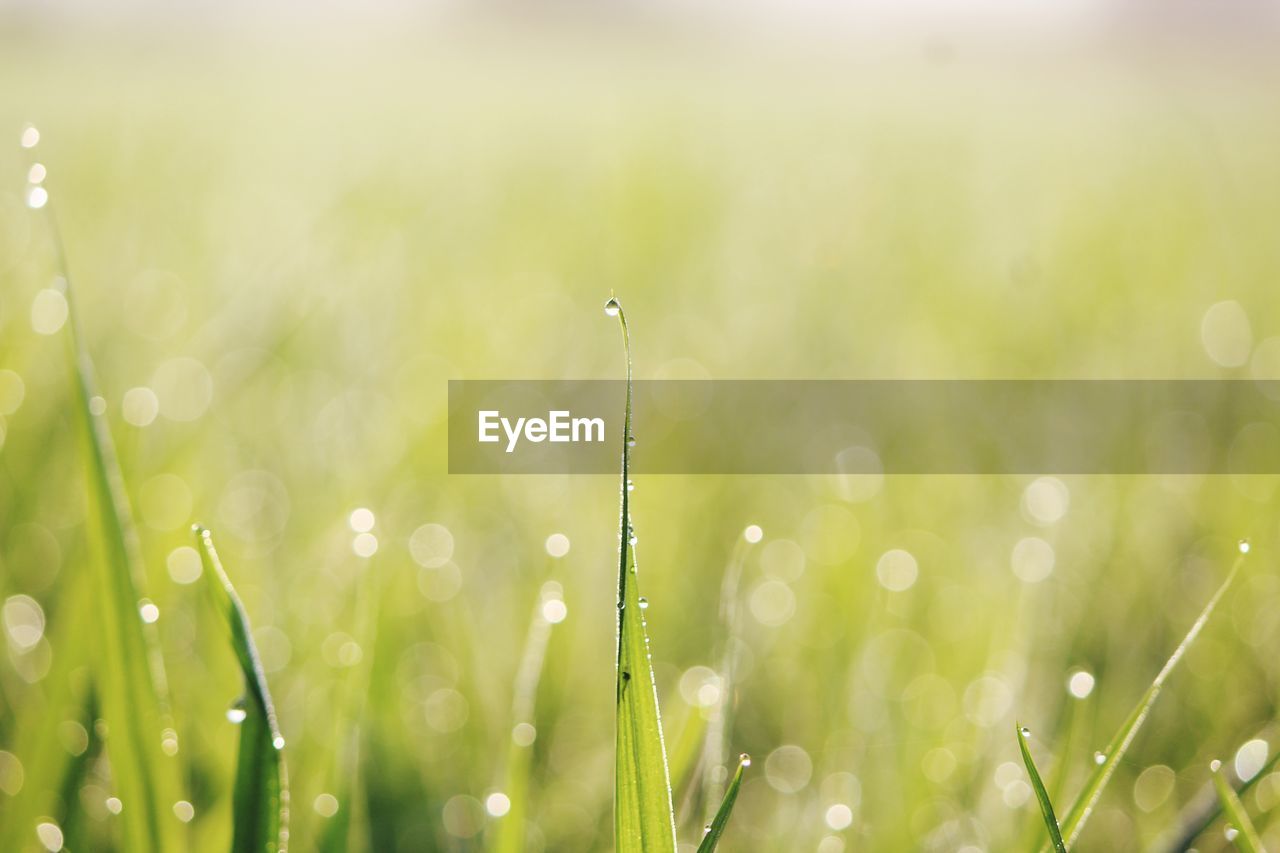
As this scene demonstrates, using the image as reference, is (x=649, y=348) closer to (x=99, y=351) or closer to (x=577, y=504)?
(x=577, y=504)

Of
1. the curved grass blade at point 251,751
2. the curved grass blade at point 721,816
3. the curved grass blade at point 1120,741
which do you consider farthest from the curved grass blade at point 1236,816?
the curved grass blade at point 251,751

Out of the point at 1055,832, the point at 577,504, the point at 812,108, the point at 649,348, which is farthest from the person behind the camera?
the point at 812,108

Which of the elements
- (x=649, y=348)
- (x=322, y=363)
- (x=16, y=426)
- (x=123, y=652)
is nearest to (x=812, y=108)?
(x=649, y=348)

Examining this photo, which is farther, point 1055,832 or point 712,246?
point 712,246

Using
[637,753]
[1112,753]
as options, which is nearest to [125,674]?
[637,753]

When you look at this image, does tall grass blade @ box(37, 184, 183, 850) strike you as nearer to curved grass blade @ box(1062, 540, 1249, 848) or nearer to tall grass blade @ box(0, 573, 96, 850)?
tall grass blade @ box(0, 573, 96, 850)

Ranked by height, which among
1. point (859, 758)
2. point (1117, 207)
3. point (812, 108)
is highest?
point (812, 108)

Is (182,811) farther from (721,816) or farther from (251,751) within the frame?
(721,816)
